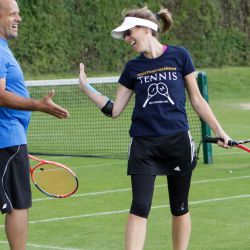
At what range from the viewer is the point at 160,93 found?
24.8 ft

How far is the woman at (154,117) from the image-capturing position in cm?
757

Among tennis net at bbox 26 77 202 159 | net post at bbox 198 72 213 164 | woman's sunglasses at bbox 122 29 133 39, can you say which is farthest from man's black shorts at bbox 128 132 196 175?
tennis net at bbox 26 77 202 159

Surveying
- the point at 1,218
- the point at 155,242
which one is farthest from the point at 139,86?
the point at 1,218

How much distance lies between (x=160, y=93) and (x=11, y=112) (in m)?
1.08

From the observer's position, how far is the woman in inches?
298

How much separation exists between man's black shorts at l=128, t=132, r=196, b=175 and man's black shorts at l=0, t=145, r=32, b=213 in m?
0.80

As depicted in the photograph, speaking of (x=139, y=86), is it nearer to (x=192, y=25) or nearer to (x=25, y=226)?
(x=25, y=226)

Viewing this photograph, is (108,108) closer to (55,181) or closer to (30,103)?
(30,103)

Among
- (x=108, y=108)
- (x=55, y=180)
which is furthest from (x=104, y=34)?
(x=108, y=108)

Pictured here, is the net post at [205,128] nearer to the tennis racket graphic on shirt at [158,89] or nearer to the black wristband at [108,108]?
the black wristband at [108,108]

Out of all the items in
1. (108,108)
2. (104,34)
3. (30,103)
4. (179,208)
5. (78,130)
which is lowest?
(104,34)

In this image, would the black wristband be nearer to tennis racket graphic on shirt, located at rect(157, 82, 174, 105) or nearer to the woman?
the woman

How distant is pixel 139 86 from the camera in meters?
7.64

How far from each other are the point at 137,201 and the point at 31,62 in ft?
76.9
